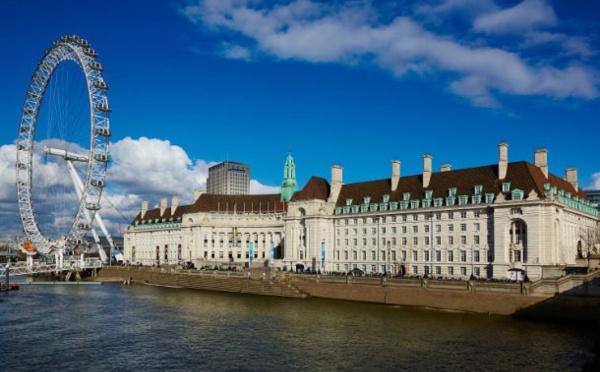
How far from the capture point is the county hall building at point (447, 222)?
8069 centimetres

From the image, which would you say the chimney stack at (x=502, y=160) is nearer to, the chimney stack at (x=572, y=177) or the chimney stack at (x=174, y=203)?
the chimney stack at (x=572, y=177)

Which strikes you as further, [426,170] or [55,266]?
[55,266]

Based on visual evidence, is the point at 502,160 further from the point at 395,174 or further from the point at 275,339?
the point at 275,339

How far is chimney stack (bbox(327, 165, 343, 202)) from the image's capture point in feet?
384

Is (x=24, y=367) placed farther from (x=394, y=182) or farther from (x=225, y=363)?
(x=394, y=182)

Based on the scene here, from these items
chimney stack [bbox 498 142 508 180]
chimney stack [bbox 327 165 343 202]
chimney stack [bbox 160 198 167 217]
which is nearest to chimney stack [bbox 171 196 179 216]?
chimney stack [bbox 160 198 167 217]

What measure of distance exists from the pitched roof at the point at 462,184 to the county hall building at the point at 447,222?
0.67 feet

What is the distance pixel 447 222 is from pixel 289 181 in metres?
70.9

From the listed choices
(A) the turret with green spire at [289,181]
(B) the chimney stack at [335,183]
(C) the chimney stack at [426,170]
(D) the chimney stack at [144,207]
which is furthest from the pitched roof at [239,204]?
(C) the chimney stack at [426,170]

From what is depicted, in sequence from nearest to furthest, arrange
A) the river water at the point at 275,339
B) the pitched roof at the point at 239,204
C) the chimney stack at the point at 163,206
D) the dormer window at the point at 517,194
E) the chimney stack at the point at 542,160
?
the river water at the point at 275,339
the dormer window at the point at 517,194
the chimney stack at the point at 542,160
the pitched roof at the point at 239,204
the chimney stack at the point at 163,206

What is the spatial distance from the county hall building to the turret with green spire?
891 inches

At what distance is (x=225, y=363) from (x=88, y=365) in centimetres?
1007

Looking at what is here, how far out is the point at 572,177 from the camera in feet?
325

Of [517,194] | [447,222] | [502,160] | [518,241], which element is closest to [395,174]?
[447,222]
